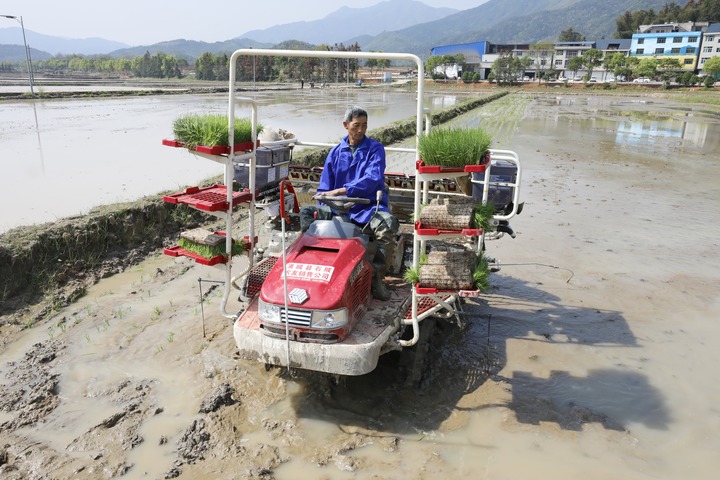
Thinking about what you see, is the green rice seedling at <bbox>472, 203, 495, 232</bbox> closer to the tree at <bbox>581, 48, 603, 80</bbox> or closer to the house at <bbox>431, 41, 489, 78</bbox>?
the tree at <bbox>581, 48, 603, 80</bbox>

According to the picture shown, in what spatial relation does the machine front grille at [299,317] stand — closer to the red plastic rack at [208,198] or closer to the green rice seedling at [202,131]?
the red plastic rack at [208,198]

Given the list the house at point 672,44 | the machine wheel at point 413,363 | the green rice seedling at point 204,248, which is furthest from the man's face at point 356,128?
the house at point 672,44

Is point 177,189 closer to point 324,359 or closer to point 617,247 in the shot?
point 324,359

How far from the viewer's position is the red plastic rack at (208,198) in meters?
4.53

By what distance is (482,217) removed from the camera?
13.9 feet

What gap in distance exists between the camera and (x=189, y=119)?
4688 mm

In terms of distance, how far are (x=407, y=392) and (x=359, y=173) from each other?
2.00 metres

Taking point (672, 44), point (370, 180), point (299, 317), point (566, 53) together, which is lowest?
point (299, 317)

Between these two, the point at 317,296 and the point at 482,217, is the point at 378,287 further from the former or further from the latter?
Result: the point at 482,217

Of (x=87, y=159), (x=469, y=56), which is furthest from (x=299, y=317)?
(x=469, y=56)

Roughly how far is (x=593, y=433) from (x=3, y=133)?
19.4m

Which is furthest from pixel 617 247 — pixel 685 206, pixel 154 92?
pixel 154 92

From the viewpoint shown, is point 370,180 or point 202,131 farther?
point 370,180

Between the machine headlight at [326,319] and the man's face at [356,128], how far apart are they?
1.78 meters
